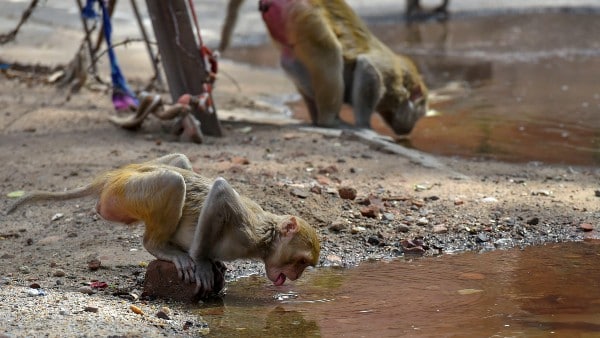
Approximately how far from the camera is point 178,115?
9344 millimetres

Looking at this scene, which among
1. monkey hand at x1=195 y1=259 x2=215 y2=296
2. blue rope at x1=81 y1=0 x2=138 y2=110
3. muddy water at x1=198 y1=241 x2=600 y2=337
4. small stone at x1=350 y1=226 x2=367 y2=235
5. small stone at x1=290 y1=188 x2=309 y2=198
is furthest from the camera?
blue rope at x1=81 y1=0 x2=138 y2=110

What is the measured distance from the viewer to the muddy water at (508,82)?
10.3m

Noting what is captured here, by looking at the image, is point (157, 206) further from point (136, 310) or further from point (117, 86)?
point (117, 86)

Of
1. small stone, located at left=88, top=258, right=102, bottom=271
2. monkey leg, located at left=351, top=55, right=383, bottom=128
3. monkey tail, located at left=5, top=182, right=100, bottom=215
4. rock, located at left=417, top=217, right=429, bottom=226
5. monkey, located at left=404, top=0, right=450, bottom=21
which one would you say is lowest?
monkey, located at left=404, top=0, right=450, bottom=21

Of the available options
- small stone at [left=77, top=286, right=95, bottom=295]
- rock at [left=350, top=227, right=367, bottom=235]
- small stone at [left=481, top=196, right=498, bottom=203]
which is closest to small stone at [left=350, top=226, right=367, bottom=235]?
rock at [left=350, top=227, right=367, bottom=235]

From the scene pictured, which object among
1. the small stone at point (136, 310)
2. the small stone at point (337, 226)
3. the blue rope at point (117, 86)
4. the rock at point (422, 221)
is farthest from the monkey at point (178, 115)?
the small stone at point (136, 310)

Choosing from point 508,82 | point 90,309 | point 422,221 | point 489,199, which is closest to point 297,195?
point 422,221

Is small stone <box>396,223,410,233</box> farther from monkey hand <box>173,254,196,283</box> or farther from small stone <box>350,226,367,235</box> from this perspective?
monkey hand <box>173,254,196,283</box>

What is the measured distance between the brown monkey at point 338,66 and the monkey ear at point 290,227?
4.85 metres

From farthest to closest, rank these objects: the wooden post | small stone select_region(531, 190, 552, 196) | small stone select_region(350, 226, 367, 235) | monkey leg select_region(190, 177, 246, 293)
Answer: the wooden post → small stone select_region(531, 190, 552, 196) → small stone select_region(350, 226, 367, 235) → monkey leg select_region(190, 177, 246, 293)

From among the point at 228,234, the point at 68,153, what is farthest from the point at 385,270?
the point at 68,153

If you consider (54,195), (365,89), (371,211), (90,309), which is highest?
(54,195)

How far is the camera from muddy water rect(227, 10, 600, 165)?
10.3 meters

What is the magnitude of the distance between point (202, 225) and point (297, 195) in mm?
1946
